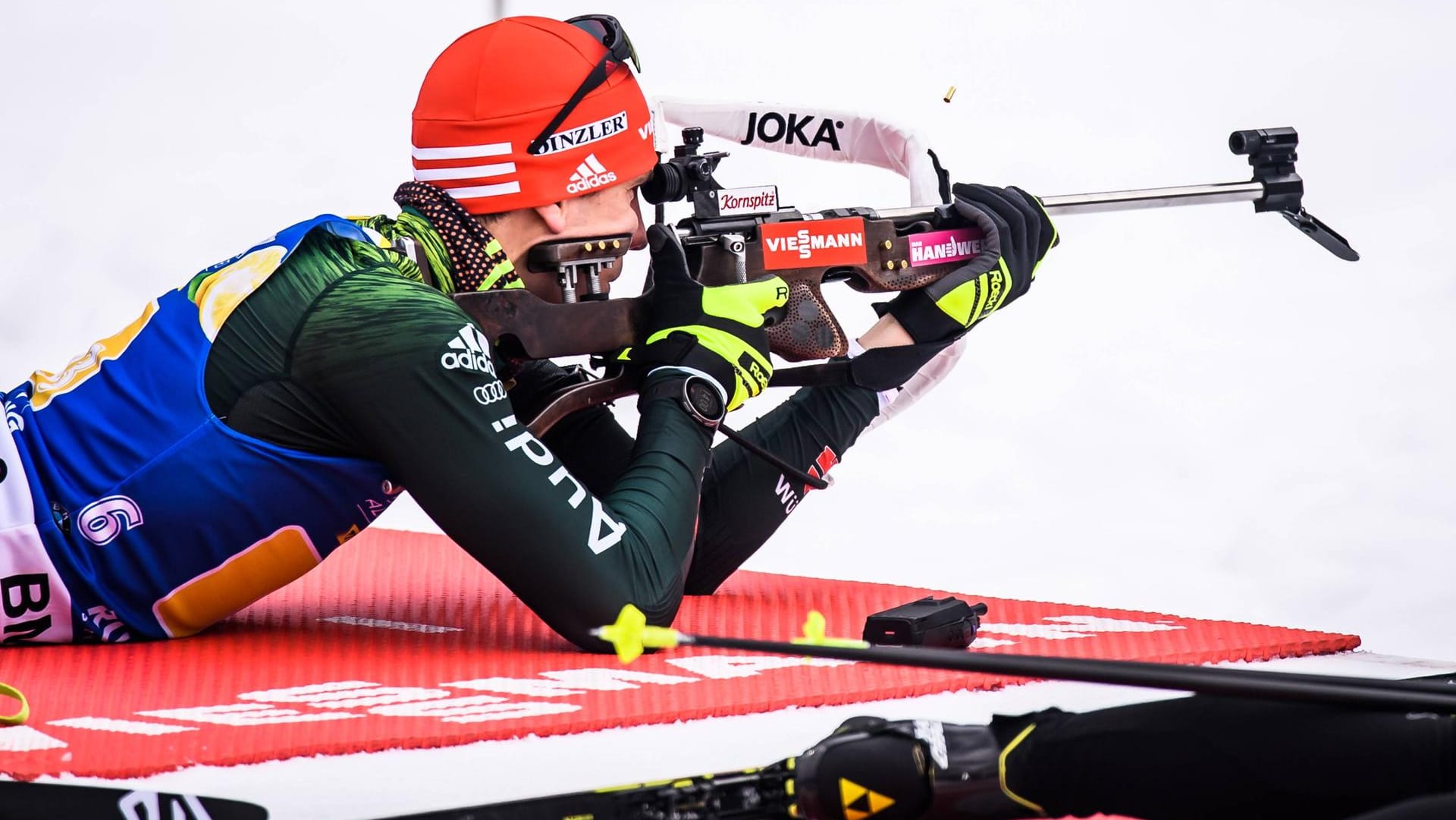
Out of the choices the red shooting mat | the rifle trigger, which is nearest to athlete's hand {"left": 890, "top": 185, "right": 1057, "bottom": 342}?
the rifle trigger

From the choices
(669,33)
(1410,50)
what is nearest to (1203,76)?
(1410,50)

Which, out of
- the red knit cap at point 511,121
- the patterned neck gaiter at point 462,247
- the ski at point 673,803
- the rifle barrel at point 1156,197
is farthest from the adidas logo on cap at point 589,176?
the ski at point 673,803

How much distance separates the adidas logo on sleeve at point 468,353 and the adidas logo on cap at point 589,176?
0.32 metres

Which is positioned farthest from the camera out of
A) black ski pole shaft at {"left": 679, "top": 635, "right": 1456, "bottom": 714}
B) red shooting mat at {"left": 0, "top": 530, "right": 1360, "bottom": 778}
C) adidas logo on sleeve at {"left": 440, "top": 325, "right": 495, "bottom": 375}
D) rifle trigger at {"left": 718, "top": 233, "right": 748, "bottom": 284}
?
rifle trigger at {"left": 718, "top": 233, "right": 748, "bottom": 284}

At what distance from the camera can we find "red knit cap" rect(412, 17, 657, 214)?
1887 millimetres

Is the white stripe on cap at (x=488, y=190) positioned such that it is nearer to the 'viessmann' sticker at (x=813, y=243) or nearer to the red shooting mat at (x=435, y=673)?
the 'viessmann' sticker at (x=813, y=243)

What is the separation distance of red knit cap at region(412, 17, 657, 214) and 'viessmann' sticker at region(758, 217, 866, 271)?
0.24 metres

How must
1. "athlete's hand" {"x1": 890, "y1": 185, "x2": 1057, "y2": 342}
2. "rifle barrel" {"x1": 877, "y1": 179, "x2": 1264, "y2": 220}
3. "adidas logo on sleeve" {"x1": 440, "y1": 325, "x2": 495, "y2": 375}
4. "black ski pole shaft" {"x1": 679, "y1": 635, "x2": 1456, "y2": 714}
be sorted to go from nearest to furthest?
"black ski pole shaft" {"x1": 679, "y1": 635, "x2": 1456, "y2": 714}
"adidas logo on sleeve" {"x1": 440, "y1": 325, "x2": 495, "y2": 375}
"athlete's hand" {"x1": 890, "y1": 185, "x2": 1057, "y2": 342}
"rifle barrel" {"x1": 877, "y1": 179, "x2": 1264, "y2": 220}

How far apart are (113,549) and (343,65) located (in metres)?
2.34

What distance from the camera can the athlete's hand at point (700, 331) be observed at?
73.4 inches

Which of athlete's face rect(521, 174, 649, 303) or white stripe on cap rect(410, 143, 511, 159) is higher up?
white stripe on cap rect(410, 143, 511, 159)

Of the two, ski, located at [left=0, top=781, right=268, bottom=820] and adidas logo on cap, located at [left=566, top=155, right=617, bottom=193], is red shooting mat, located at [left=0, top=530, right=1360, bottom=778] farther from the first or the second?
adidas logo on cap, located at [left=566, top=155, right=617, bottom=193]

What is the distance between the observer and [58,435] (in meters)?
1.72

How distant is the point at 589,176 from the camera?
1944mm
